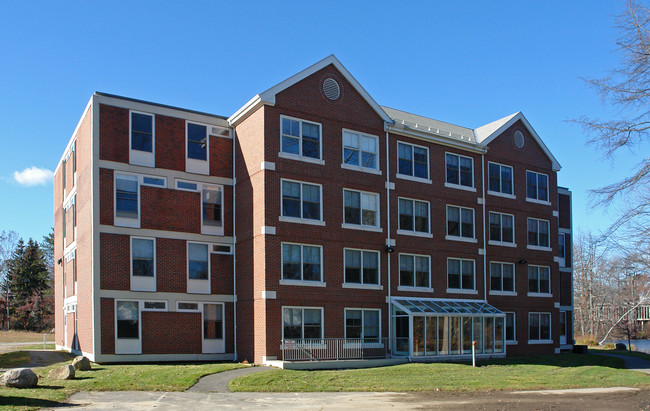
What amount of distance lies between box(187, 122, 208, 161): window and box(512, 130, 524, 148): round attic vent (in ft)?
62.1

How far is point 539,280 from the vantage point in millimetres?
37344

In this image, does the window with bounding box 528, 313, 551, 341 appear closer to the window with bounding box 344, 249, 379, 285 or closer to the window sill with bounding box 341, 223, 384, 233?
the window with bounding box 344, 249, 379, 285

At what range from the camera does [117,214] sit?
26.4m

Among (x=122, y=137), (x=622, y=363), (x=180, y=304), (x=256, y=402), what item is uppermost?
(x=122, y=137)

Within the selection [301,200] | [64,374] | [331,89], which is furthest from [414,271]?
[64,374]

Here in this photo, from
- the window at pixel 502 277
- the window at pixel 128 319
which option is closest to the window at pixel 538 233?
the window at pixel 502 277

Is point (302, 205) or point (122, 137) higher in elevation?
point (122, 137)

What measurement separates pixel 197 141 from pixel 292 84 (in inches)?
207

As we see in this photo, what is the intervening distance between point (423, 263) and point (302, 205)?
8.05m

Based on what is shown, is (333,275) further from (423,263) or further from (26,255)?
(26,255)

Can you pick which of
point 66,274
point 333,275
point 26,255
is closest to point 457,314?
point 333,275

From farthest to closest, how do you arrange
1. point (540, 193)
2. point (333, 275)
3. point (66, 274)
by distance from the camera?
point (540, 193)
point (66, 274)
point (333, 275)

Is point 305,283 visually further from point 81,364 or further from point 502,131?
point 502,131

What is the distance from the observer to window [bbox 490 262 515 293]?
34969 mm
